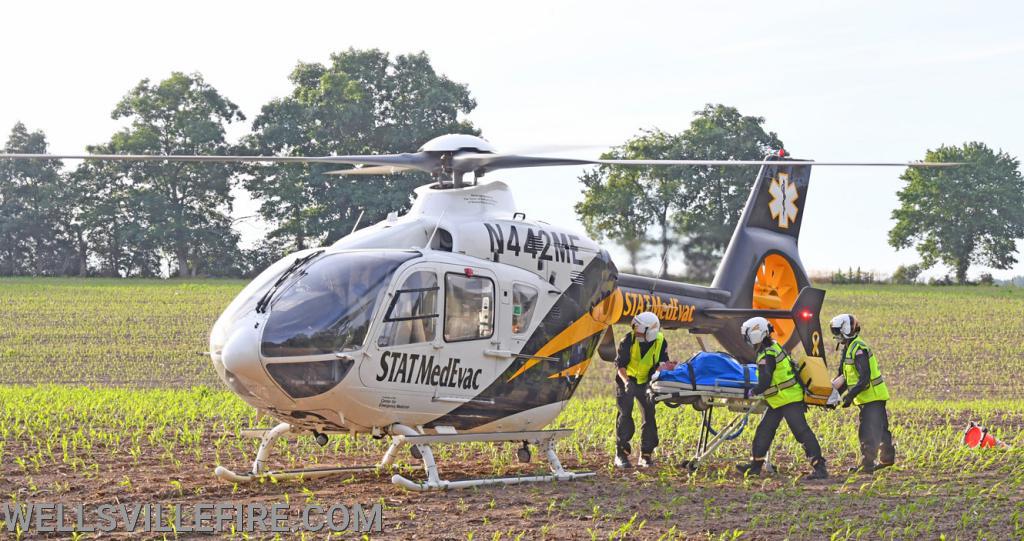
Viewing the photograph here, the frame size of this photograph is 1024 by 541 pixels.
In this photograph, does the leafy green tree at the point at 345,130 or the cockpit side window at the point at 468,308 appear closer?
the cockpit side window at the point at 468,308

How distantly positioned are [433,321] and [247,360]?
183 centimetres

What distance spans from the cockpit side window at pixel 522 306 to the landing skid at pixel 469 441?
3.55ft

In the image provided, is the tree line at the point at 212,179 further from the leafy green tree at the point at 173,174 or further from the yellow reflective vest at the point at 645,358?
the yellow reflective vest at the point at 645,358

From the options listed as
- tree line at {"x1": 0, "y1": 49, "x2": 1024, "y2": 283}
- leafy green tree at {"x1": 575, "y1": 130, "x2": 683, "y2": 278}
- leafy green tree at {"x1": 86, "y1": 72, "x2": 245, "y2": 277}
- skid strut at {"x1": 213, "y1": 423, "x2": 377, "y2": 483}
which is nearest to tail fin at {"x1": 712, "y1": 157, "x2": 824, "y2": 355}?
skid strut at {"x1": 213, "y1": 423, "x2": 377, "y2": 483}

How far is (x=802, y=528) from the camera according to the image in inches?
400

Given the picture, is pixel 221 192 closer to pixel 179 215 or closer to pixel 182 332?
pixel 179 215

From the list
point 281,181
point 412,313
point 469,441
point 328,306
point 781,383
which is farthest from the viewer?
point 281,181

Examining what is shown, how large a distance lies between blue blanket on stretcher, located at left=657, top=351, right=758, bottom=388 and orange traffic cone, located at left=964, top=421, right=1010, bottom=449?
413cm

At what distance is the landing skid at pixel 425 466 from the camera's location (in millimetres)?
11359

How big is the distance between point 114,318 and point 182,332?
341cm

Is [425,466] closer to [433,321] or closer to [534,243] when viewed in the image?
[433,321]

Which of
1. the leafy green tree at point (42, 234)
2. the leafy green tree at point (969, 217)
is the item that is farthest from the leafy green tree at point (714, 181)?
the leafy green tree at point (42, 234)

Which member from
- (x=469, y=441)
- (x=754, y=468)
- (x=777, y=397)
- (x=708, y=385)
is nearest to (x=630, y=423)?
(x=708, y=385)

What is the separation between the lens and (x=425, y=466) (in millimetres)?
11836
